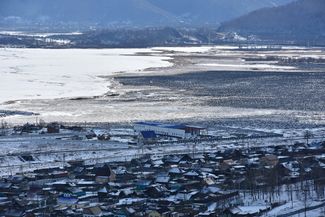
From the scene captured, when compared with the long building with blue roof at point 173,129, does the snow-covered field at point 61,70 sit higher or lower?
higher

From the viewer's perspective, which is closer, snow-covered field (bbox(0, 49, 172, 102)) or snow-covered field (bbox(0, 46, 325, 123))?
snow-covered field (bbox(0, 46, 325, 123))

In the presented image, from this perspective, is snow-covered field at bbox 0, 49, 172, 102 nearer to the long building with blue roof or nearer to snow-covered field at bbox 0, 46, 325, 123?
snow-covered field at bbox 0, 46, 325, 123

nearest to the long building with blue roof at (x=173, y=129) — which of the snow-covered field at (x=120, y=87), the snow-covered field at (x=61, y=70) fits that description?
the snow-covered field at (x=120, y=87)

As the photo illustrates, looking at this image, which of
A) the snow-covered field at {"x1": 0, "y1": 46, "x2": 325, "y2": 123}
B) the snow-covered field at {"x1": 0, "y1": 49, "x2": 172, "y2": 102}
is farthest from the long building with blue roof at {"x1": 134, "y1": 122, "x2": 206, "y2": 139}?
the snow-covered field at {"x1": 0, "y1": 49, "x2": 172, "y2": 102}

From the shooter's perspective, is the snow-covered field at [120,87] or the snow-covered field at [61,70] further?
the snow-covered field at [61,70]

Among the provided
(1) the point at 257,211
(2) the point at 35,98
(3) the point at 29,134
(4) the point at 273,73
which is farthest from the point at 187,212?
(4) the point at 273,73

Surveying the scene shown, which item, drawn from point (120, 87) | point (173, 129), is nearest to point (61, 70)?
point (120, 87)

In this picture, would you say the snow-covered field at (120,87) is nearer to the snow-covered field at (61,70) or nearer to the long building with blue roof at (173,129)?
the snow-covered field at (61,70)

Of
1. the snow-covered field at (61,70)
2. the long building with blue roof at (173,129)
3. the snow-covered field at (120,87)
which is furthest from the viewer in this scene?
the snow-covered field at (61,70)
